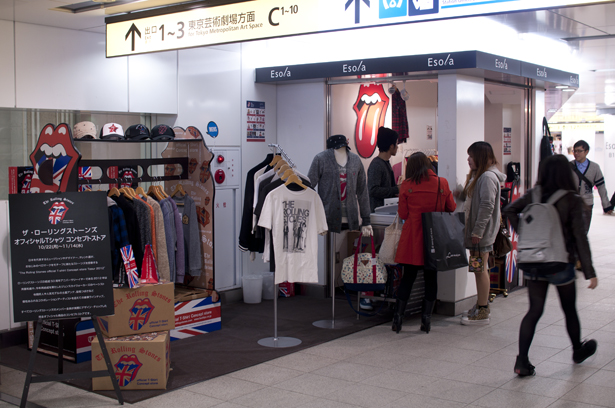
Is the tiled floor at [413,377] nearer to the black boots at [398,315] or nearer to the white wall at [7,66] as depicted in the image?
the black boots at [398,315]

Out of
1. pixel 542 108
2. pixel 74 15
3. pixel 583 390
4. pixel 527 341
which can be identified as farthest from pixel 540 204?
pixel 542 108

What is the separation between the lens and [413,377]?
14.6 ft

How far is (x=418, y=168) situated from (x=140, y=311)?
2.50m

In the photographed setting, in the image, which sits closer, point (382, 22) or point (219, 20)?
point (382, 22)

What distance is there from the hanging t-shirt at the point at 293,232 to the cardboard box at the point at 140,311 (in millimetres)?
966

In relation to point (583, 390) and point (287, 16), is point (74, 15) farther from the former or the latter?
point (583, 390)

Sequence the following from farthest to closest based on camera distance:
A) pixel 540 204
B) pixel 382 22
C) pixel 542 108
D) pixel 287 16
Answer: pixel 542 108
pixel 540 204
pixel 287 16
pixel 382 22

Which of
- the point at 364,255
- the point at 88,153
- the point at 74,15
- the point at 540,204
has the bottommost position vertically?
the point at 364,255

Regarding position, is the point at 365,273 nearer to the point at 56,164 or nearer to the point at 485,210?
the point at 485,210

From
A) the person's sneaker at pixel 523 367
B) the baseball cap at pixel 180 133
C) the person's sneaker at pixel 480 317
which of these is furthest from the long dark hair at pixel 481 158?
the baseball cap at pixel 180 133

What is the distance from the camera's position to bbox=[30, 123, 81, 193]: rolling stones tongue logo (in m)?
4.55

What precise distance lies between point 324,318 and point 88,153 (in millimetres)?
2666

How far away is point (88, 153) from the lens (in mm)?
6066

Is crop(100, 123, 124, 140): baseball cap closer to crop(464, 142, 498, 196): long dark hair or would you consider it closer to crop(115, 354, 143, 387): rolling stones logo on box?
A: crop(115, 354, 143, 387): rolling stones logo on box
